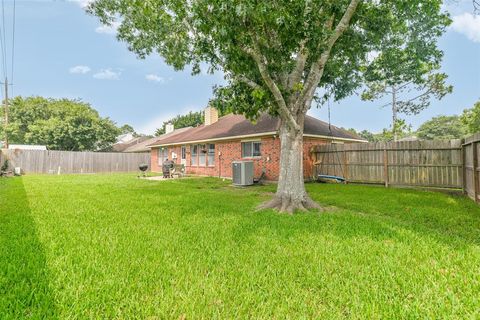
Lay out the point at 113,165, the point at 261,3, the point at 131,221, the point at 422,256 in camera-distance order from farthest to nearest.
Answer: the point at 113,165, the point at 131,221, the point at 261,3, the point at 422,256

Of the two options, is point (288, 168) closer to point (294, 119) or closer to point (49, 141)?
point (294, 119)

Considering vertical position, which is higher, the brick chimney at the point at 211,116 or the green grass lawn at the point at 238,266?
the brick chimney at the point at 211,116

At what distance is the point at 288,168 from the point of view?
699cm

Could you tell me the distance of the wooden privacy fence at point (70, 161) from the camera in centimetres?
2058

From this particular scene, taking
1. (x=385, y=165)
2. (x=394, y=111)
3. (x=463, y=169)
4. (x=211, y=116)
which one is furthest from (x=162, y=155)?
(x=463, y=169)

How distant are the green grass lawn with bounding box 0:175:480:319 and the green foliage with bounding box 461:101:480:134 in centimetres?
3166

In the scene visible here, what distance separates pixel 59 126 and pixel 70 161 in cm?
1140

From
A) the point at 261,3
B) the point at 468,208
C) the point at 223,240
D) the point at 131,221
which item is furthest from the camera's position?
A: the point at 468,208

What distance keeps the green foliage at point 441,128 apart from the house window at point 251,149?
48.8 meters

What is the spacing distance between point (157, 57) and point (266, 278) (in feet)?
31.8

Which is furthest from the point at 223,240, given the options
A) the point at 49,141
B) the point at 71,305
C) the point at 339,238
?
the point at 49,141

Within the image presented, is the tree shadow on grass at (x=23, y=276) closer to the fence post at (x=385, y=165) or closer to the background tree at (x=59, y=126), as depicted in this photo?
the fence post at (x=385, y=165)

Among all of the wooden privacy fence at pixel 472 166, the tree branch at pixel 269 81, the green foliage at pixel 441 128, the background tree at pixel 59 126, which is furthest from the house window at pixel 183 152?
the green foliage at pixel 441 128

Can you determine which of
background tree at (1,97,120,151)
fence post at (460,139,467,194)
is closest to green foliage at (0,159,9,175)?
background tree at (1,97,120,151)
